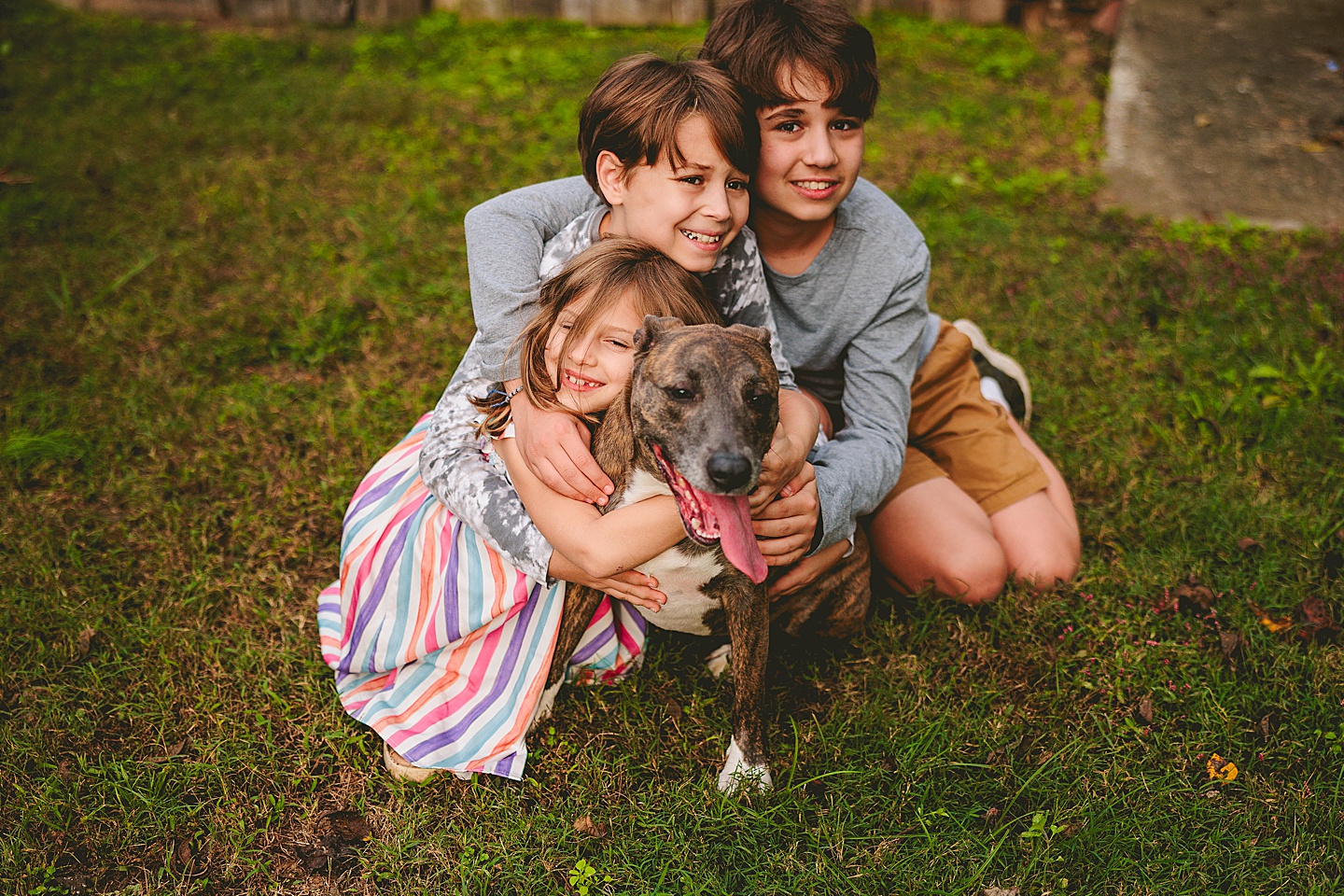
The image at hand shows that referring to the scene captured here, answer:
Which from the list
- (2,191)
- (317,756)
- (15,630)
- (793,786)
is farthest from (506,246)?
(2,191)

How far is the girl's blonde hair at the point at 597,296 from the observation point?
110 inches

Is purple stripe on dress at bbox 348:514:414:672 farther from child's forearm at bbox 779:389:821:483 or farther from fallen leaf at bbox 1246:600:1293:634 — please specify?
fallen leaf at bbox 1246:600:1293:634

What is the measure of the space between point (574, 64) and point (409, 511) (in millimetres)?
6567

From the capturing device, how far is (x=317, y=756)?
3057mm

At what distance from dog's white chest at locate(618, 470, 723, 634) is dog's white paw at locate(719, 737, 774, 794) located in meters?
0.46

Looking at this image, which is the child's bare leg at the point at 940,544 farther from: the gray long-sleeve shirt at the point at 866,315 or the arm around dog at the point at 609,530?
the arm around dog at the point at 609,530

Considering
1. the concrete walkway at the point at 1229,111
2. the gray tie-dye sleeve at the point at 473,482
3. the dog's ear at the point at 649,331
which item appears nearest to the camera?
the dog's ear at the point at 649,331

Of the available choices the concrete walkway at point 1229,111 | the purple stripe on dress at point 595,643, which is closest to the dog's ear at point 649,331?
the purple stripe on dress at point 595,643

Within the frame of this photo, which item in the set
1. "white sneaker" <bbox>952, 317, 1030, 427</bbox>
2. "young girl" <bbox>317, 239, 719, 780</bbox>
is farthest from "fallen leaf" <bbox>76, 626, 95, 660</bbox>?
"white sneaker" <bbox>952, 317, 1030, 427</bbox>

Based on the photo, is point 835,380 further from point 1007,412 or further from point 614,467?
point 614,467

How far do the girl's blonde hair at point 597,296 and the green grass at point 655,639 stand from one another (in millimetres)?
1191

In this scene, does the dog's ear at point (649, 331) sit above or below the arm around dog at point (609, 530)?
above

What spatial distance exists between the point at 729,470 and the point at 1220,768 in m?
2.02

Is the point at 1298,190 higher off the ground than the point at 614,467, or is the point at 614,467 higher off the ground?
the point at 614,467
